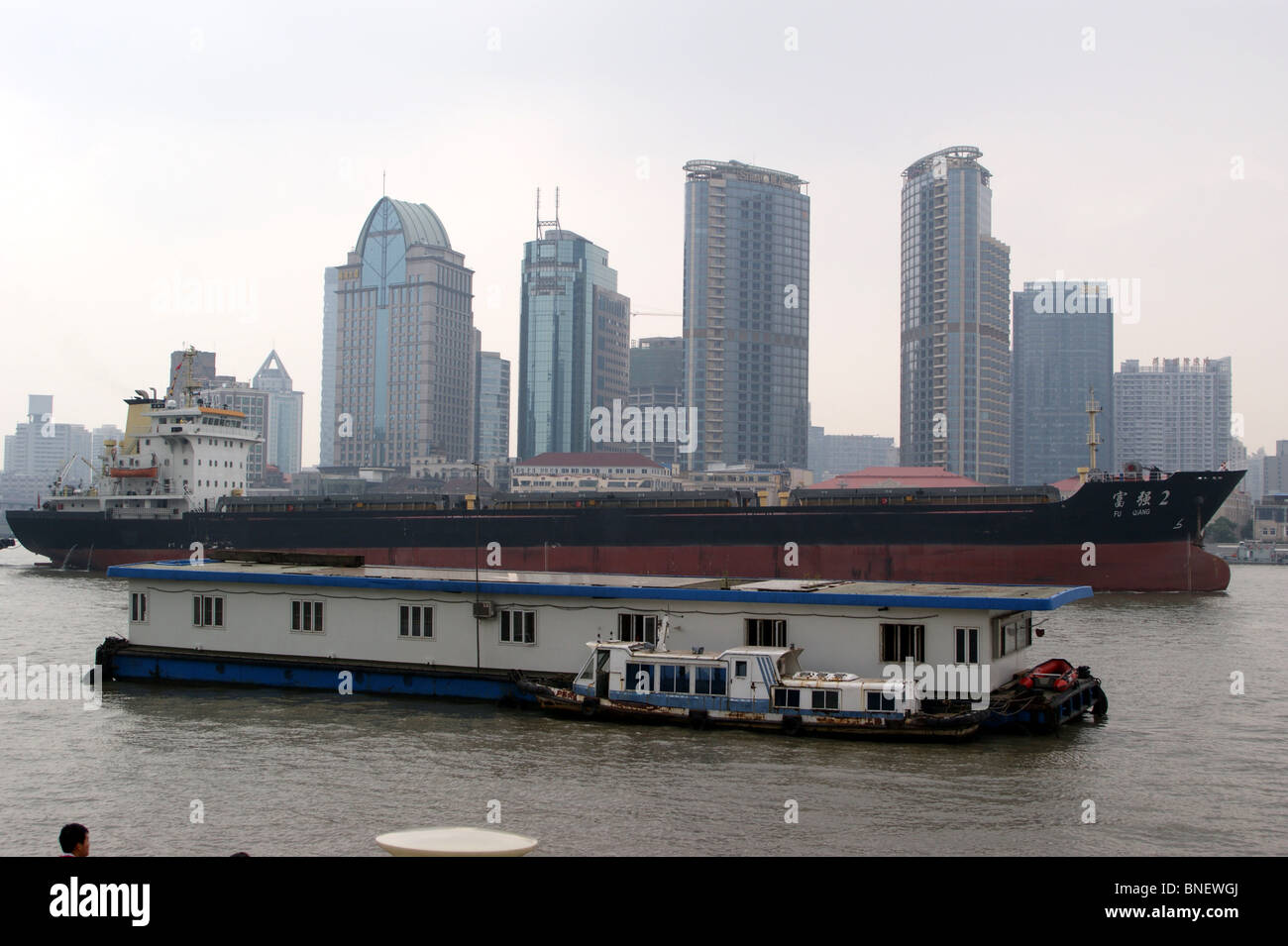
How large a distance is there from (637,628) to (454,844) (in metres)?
15.5

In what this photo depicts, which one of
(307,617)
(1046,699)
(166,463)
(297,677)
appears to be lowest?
(297,677)

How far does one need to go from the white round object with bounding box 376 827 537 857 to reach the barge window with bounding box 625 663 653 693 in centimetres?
1286

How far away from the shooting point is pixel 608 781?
18578mm

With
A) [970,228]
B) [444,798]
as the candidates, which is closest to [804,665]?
[444,798]

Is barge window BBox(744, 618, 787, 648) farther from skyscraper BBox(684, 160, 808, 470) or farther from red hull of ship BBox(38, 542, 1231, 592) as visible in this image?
skyscraper BBox(684, 160, 808, 470)

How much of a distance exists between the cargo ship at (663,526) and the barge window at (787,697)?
25.8 metres

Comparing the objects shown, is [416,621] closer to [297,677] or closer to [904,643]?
[297,677]

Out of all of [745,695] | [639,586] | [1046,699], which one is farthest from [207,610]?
[1046,699]

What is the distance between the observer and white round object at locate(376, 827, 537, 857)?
29.2 feet

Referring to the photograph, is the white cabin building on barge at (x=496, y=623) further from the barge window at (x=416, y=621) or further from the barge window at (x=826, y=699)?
the barge window at (x=826, y=699)

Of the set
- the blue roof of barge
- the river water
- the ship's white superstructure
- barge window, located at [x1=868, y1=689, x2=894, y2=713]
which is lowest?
the river water

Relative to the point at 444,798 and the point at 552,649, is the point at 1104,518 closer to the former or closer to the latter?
the point at 552,649

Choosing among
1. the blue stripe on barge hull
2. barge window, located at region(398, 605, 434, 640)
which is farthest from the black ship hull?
barge window, located at region(398, 605, 434, 640)
